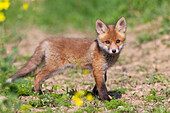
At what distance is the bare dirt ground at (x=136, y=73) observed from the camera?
484 cm

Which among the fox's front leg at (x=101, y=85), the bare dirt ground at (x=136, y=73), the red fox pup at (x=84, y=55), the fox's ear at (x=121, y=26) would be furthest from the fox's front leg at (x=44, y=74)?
the fox's ear at (x=121, y=26)

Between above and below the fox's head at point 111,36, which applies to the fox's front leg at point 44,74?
below

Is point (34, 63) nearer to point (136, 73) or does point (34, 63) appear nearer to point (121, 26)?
point (121, 26)

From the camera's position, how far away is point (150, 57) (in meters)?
7.12

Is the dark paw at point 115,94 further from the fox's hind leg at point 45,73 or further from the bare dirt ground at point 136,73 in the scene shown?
the fox's hind leg at point 45,73

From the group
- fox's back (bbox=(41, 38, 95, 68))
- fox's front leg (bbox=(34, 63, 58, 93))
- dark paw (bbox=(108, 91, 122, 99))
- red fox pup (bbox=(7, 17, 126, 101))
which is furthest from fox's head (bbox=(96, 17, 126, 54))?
fox's front leg (bbox=(34, 63, 58, 93))

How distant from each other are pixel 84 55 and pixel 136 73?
6.01 feet

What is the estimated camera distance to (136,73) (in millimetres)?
6066

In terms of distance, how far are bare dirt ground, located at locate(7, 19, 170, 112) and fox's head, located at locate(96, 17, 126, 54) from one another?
101 cm

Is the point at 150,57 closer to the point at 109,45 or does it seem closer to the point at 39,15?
the point at 109,45

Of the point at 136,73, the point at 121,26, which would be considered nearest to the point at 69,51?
the point at 121,26

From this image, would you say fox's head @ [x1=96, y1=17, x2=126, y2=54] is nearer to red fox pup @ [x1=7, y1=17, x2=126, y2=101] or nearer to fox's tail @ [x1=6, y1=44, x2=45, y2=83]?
red fox pup @ [x1=7, y1=17, x2=126, y2=101]

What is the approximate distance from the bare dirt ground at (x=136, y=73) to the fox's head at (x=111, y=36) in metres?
1.01

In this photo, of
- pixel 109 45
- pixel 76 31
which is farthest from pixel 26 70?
pixel 76 31
